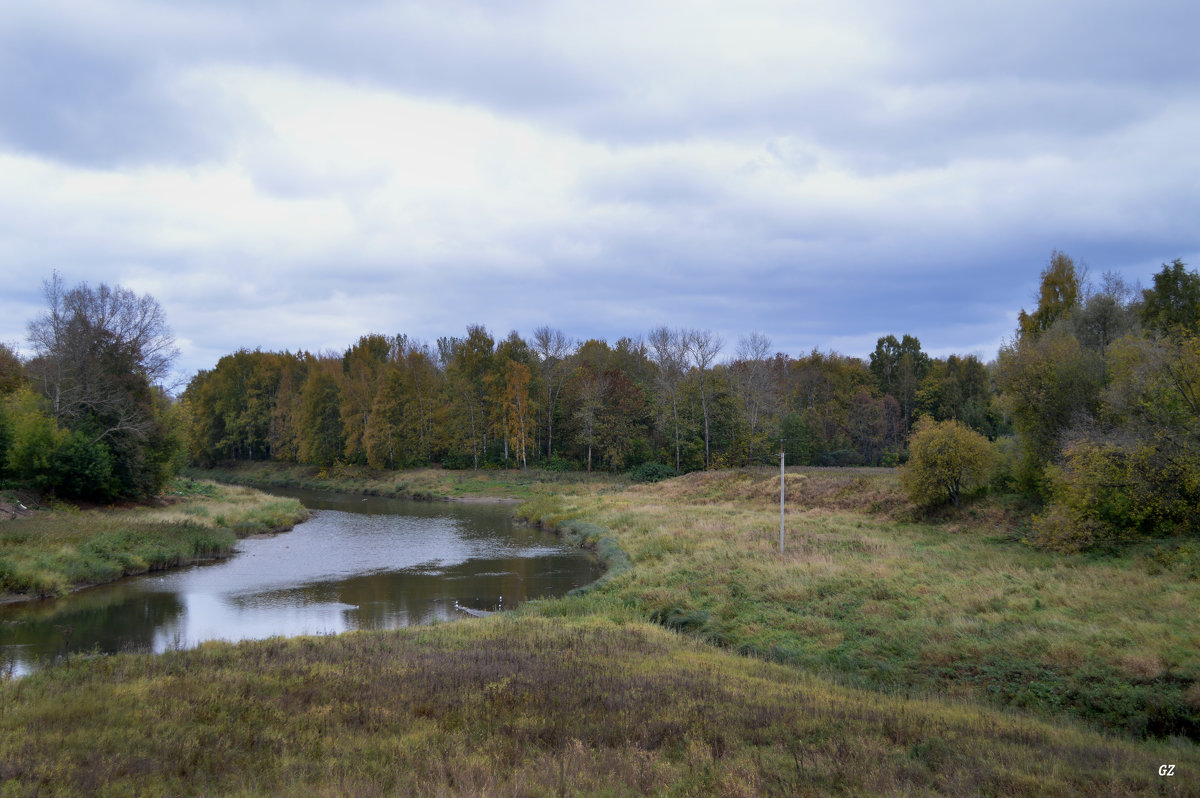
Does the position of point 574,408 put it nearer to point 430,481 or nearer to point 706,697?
point 430,481

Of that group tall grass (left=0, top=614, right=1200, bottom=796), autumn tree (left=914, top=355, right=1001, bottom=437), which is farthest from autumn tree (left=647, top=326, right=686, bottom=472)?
tall grass (left=0, top=614, right=1200, bottom=796)

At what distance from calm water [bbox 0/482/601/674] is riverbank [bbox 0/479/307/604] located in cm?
78

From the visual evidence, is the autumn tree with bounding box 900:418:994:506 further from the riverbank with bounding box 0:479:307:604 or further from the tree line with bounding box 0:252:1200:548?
the riverbank with bounding box 0:479:307:604

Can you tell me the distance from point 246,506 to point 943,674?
41.1 metres

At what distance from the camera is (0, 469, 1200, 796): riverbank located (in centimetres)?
652

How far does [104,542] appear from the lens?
2420 centimetres

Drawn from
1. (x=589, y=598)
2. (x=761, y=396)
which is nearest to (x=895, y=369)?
(x=761, y=396)

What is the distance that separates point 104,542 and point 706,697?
24767 millimetres

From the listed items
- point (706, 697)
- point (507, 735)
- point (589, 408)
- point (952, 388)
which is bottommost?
point (706, 697)

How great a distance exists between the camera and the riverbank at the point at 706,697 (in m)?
6.52

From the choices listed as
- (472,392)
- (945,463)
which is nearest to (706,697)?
(945,463)

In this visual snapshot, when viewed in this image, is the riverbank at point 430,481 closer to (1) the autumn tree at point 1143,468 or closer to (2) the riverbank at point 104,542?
(2) the riverbank at point 104,542

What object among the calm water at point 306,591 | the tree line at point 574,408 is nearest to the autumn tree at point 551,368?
the tree line at point 574,408

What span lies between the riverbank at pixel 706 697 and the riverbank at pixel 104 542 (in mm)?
12505
